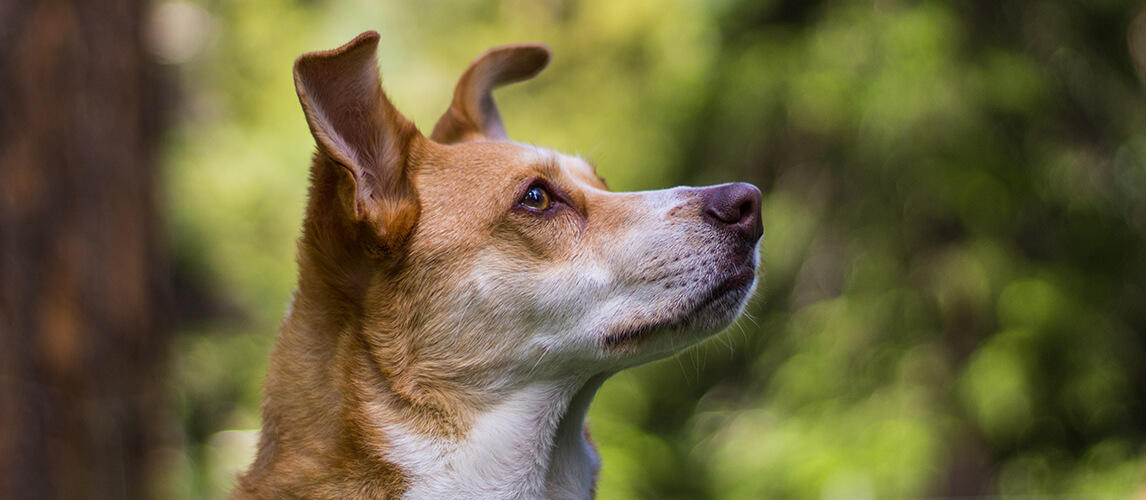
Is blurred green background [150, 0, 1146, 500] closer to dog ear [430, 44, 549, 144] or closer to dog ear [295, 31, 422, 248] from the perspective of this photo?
dog ear [430, 44, 549, 144]

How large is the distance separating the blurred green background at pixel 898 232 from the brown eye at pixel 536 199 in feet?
8.03

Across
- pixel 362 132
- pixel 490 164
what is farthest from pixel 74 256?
pixel 490 164

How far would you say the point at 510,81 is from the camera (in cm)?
319

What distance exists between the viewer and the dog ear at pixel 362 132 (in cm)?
212

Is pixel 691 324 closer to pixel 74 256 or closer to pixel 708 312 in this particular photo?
pixel 708 312

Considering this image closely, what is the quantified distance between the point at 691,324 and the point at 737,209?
0.33 meters

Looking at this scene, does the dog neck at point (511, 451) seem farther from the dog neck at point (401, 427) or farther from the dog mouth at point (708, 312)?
the dog mouth at point (708, 312)

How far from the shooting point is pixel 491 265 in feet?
7.57

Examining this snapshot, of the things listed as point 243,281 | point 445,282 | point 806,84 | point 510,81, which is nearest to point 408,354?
point 445,282

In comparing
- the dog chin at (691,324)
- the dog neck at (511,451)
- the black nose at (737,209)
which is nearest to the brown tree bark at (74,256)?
the dog neck at (511,451)

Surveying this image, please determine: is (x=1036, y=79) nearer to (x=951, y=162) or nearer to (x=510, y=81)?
(x=951, y=162)

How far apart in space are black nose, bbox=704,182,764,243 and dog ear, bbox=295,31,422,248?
0.78 meters

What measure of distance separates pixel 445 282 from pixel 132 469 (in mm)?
2547

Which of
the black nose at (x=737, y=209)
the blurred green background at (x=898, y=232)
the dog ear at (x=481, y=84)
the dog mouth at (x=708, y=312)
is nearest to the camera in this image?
the dog mouth at (x=708, y=312)
